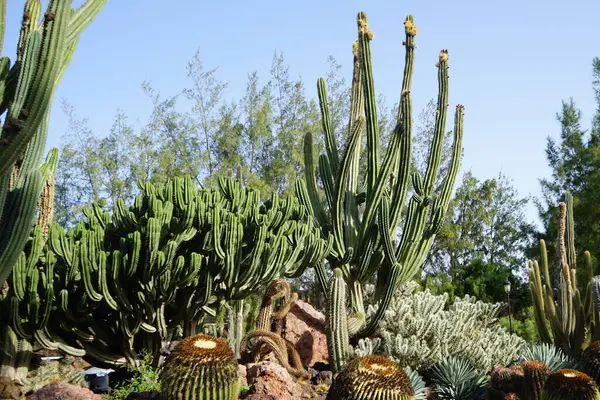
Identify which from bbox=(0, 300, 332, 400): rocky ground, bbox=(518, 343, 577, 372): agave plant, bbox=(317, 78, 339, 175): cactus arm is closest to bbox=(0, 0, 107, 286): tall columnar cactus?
bbox=(0, 300, 332, 400): rocky ground

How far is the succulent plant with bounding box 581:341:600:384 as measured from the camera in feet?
25.8

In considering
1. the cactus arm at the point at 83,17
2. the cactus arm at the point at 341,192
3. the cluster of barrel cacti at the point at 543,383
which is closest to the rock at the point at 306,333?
the cactus arm at the point at 341,192

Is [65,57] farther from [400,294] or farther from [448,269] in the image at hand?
[448,269]

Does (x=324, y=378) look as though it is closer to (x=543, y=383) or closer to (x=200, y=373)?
(x=543, y=383)

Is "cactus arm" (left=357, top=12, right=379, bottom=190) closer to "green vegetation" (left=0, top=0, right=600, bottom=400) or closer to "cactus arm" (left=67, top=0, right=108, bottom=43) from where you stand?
"green vegetation" (left=0, top=0, right=600, bottom=400)

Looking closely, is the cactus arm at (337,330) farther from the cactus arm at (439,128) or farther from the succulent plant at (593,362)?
the succulent plant at (593,362)

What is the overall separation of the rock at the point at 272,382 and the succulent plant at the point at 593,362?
323 cm

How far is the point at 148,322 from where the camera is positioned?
32.1ft

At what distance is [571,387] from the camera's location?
21.1 ft

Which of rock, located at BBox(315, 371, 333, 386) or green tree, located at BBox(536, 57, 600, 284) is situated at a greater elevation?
green tree, located at BBox(536, 57, 600, 284)

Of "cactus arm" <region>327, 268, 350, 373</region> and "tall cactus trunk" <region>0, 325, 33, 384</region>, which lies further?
"cactus arm" <region>327, 268, 350, 373</region>

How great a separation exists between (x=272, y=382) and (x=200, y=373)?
10.6 ft

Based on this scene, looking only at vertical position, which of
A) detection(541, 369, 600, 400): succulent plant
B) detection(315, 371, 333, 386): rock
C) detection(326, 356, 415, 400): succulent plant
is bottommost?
detection(315, 371, 333, 386): rock

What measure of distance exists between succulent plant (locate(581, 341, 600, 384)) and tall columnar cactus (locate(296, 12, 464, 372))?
3.61 meters
